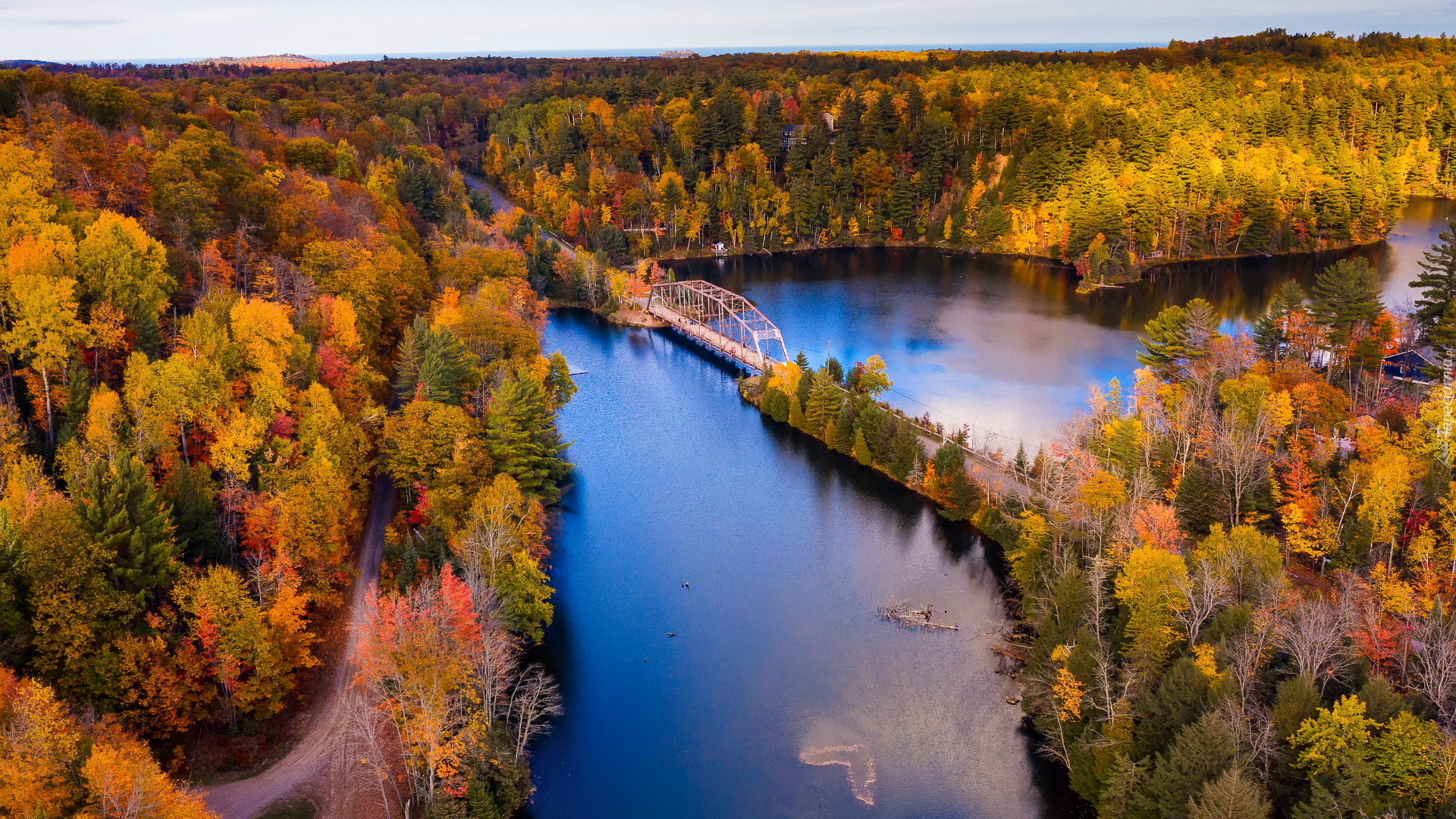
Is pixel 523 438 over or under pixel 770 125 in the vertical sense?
under

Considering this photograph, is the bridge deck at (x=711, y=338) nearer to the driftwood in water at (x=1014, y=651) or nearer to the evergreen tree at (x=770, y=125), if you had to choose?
the driftwood in water at (x=1014, y=651)

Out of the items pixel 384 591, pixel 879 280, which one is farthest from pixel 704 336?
pixel 384 591

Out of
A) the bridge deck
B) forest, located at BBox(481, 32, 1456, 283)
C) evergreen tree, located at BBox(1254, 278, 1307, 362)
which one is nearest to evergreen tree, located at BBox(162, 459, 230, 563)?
the bridge deck

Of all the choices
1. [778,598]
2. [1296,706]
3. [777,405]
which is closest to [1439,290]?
[777,405]

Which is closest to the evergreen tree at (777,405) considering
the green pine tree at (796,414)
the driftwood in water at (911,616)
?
the green pine tree at (796,414)

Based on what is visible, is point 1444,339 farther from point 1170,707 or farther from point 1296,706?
point 1170,707

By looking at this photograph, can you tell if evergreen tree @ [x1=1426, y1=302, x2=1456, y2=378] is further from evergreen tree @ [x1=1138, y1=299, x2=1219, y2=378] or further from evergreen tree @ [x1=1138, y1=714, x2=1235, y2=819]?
evergreen tree @ [x1=1138, y1=714, x2=1235, y2=819]
